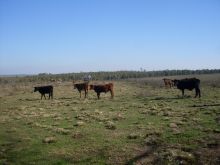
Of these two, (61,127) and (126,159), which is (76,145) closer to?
(126,159)

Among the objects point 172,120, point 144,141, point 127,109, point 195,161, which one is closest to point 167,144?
point 144,141

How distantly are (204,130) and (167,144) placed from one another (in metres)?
2.58

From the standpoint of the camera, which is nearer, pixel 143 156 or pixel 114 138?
pixel 143 156

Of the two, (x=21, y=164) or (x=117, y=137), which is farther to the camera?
(x=117, y=137)

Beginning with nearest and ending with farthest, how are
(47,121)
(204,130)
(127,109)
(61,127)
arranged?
(204,130) < (61,127) < (47,121) < (127,109)

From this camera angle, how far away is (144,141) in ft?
40.4

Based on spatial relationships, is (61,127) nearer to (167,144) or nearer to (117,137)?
(117,137)

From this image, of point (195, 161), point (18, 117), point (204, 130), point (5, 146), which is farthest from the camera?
point (18, 117)

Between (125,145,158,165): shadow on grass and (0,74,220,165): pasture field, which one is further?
(0,74,220,165): pasture field

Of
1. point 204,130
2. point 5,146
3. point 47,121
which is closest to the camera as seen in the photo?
point 5,146

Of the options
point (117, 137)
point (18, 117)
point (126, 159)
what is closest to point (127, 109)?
point (18, 117)

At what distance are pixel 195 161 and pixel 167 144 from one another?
1906 mm

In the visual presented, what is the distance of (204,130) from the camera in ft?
44.4

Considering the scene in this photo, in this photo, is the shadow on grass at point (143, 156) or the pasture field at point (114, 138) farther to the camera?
the pasture field at point (114, 138)
